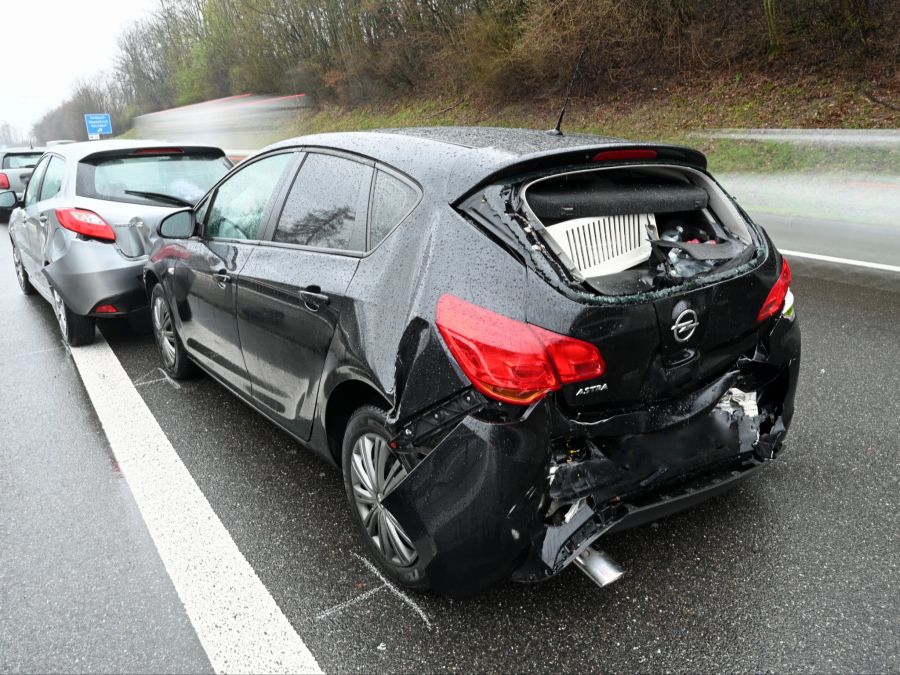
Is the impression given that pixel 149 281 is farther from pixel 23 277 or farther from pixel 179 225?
pixel 23 277

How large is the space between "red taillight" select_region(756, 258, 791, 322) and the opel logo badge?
39 cm

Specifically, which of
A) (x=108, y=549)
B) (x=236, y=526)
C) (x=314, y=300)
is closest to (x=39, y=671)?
(x=108, y=549)

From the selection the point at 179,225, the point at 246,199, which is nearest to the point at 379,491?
the point at 246,199

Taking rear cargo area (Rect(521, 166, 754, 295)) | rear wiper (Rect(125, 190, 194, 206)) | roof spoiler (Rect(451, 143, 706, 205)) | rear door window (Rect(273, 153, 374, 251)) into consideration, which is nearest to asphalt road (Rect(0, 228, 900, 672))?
rear cargo area (Rect(521, 166, 754, 295))

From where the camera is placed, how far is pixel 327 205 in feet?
9.96

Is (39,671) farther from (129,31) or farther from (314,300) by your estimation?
(129,31)

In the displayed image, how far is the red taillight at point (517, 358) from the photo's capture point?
2.10m

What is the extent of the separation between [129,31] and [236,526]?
82.5m

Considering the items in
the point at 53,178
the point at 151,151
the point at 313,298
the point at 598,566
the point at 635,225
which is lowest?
the point at 598,566

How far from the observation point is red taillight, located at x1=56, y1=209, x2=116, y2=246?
209 inches

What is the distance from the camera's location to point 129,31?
7225 centimetres

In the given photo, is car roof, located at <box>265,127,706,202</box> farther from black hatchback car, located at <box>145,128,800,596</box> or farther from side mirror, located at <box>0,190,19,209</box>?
side mirror, located at <box>0,190,19,209</box>

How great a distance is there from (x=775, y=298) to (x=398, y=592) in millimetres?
1790

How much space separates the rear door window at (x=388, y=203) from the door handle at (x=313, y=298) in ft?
0.94
